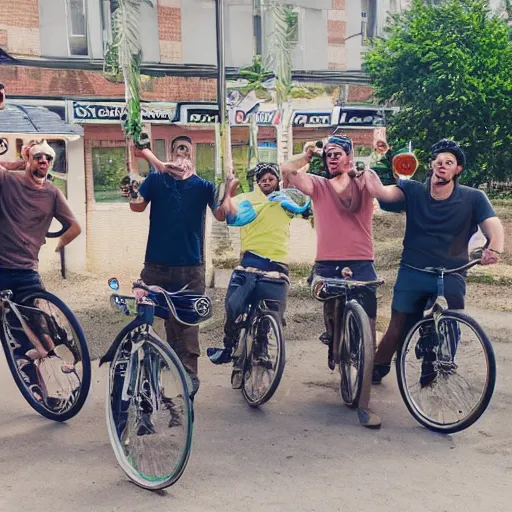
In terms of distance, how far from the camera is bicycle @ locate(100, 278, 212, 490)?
13.2 ft

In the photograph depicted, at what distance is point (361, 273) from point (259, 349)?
2.89ft

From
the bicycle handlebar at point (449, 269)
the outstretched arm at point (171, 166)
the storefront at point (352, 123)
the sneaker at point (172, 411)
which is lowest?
the sneaker at point (172, 411)

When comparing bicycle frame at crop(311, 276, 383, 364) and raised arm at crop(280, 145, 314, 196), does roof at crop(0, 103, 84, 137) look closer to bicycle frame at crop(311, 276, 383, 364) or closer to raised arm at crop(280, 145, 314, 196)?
raised arm at crop(280, 145, 314, 196)

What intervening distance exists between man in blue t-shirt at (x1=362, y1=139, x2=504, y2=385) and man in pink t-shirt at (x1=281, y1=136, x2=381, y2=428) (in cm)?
19

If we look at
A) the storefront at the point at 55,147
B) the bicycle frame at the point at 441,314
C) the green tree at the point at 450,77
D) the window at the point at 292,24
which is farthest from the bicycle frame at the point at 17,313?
the green tree at the point at 450,77

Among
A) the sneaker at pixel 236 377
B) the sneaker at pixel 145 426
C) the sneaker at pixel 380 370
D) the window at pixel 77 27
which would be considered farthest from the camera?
the window at pixel 77 27

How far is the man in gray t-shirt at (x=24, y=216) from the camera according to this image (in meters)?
5.29

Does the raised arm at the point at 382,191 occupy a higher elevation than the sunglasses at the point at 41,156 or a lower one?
lower

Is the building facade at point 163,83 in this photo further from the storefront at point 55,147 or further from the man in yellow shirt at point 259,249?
the man in yellow shirt at point 259,249

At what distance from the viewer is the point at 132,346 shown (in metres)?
4.21

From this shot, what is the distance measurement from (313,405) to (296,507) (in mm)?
1731

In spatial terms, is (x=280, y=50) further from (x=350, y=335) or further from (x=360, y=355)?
(x=360, y=355)

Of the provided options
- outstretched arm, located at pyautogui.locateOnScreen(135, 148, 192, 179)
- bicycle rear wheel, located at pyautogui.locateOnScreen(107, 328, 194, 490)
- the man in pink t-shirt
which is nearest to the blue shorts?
the man in pink t-shirt

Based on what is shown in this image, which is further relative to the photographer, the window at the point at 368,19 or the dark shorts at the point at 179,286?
the window at the point at 368,19
